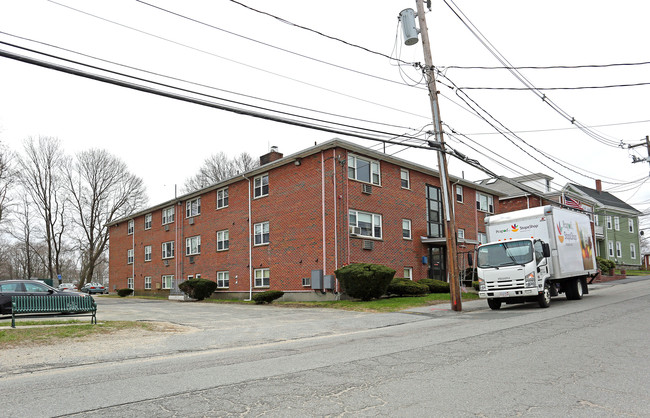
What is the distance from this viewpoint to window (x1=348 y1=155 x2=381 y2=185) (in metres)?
24.5

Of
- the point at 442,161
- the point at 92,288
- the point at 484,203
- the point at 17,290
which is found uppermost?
the point at 484,203

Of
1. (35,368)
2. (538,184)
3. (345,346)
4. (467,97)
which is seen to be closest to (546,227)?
(467,97)

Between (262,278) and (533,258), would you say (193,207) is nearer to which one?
(262,278)

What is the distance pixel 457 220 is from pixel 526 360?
24.8 meters

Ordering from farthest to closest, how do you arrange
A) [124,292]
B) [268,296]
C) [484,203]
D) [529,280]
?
[124,292]
[484,203]
[268,296]
[529,280]

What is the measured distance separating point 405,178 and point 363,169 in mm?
4025

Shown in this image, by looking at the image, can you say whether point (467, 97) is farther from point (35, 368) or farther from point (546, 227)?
point (35, 368)

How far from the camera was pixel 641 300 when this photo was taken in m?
17.7

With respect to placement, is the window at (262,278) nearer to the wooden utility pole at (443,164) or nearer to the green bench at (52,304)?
the wooden utility pole at (443,164)

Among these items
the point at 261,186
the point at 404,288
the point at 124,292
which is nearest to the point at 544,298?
the point at 404,288

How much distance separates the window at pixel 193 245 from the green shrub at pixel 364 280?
15.8 metres

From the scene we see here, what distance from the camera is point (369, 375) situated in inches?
269

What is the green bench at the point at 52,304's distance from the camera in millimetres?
14023

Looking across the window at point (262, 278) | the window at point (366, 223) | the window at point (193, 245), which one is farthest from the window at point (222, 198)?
the window at point (366, 223)
